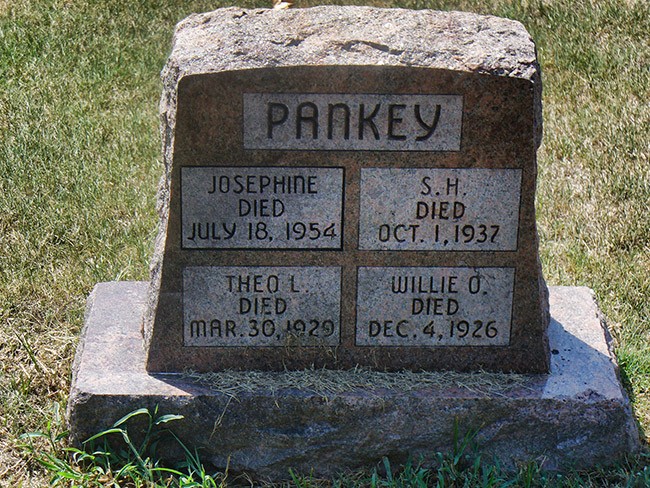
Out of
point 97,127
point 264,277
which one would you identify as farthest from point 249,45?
point 97,127

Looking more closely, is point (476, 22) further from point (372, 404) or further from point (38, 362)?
point (38, 362)

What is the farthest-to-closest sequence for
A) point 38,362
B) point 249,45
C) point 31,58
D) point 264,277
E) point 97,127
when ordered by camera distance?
point 31,58
point 97,127
point 38,362
point 264,277
point 249,45

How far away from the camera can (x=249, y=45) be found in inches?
130

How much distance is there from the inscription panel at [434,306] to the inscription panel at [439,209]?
98mm

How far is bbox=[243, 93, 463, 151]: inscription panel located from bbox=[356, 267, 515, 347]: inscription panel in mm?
442

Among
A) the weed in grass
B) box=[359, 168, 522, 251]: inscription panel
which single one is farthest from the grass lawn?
box=[359, 168, 522, 251]: inscription panel

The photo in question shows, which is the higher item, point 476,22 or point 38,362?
point 476,22

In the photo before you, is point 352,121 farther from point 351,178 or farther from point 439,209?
point 439,209

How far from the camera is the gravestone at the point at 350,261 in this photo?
3.30 metres

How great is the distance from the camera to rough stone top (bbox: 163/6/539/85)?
327cm

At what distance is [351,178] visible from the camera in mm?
3404

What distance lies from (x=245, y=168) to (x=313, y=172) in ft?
0.72

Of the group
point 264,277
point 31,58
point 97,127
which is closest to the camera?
point 264,277

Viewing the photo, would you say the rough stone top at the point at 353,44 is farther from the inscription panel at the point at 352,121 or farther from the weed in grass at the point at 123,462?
the weed in grass at the point at 123,462
